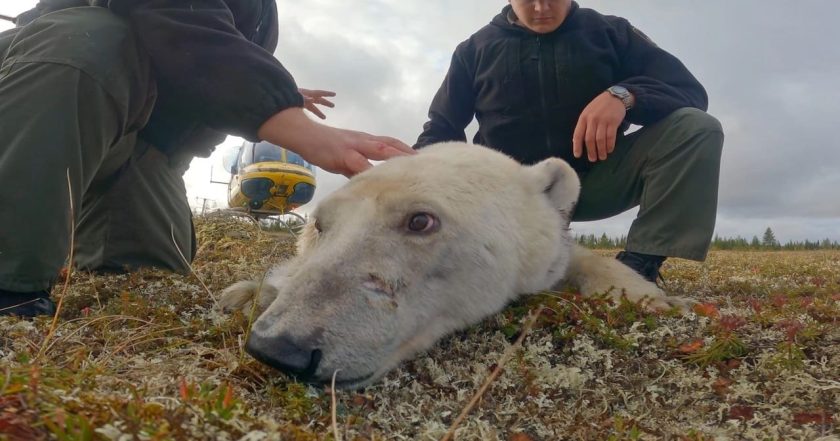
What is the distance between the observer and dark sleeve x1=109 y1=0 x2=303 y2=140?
3047 millimetres

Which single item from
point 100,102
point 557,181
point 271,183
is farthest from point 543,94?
point 271,183

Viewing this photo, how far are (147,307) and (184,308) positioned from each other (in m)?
0.20

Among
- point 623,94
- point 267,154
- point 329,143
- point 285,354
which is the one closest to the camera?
point 285,354

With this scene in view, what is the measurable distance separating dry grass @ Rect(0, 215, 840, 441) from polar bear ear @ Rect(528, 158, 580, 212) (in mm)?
547

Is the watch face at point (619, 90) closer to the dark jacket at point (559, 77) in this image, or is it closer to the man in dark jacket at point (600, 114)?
the man in dark jacket at point (600, 114)

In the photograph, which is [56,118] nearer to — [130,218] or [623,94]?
[130,218]

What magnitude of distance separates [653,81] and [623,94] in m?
0.57

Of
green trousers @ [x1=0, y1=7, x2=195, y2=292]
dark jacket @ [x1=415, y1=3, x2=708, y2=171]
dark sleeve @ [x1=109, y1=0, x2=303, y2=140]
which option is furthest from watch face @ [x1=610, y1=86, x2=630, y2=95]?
green trousers @ [x1=0, y1=7, x2=195, y2=292]

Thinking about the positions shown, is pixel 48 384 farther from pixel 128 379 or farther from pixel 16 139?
pixel 16 139

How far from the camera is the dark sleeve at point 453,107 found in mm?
5449

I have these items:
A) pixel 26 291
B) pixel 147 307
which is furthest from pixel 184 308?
pixel 26 291

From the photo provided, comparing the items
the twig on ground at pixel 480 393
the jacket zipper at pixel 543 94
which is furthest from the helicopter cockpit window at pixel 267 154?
the twig on ground at pixel 480 393

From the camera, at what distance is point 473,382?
6.73ft

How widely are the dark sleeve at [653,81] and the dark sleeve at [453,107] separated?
4.46 ft
